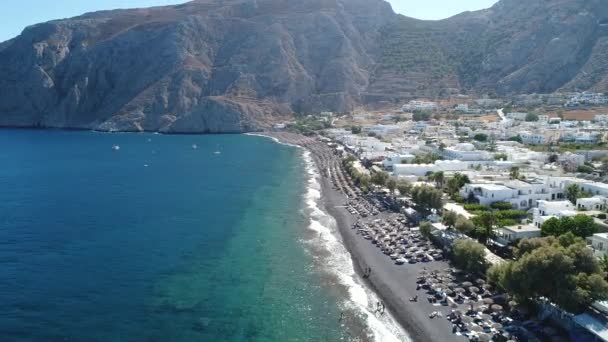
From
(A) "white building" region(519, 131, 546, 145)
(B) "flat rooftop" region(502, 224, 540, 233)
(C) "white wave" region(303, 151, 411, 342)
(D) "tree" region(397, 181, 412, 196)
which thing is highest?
(A) "white building" region(519, 131, 546, 145)

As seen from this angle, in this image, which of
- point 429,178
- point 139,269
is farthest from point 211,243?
point 429,178

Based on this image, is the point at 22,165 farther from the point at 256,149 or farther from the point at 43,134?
the point at 43,134

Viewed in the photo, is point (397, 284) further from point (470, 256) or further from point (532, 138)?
point (532, 138)

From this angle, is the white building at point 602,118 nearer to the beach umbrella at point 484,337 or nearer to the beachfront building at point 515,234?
the beachfront building at point 515,234

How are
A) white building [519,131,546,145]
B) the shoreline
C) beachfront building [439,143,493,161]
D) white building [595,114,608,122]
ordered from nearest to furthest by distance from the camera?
the shoreline → beachfront building [439,143,493,161] → white building [519,131,546,145] → white building [595,114,608,122]

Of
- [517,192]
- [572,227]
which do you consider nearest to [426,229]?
[572,227]

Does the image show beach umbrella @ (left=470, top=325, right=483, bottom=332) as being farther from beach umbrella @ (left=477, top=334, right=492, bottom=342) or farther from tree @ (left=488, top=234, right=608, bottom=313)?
tree @ (left=488, top=234, right=608, bottom=313)

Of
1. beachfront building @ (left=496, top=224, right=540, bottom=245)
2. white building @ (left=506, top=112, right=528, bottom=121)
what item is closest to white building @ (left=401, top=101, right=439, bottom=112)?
white building @ (left=506, top=112, right=528, bottom=121)
